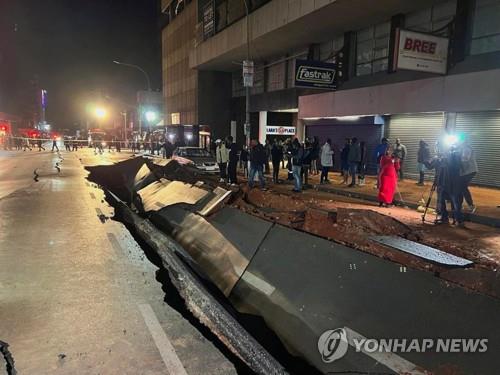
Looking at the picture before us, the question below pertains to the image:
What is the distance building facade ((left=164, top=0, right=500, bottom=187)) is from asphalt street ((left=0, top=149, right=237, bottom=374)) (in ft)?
39.2

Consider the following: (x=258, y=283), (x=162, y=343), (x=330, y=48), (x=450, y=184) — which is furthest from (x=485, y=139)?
(x=162, y=343)

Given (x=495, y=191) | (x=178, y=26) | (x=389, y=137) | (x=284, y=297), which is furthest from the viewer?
(x=178, y=26)

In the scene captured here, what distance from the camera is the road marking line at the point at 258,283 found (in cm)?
473

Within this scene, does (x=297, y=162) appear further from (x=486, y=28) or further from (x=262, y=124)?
(x=262, y=124)

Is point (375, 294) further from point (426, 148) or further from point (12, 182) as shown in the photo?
point (12, 182)

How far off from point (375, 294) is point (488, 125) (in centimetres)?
1383

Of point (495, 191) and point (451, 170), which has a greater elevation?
point (451, 170)

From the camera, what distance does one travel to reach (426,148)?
15.8 m

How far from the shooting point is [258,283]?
4.96 m

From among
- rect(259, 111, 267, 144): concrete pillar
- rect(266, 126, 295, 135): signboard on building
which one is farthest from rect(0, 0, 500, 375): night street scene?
rect(259, 111, 267, 144): concrete pillar

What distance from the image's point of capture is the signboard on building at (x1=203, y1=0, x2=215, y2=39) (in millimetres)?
33375

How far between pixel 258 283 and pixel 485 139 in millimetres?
13599

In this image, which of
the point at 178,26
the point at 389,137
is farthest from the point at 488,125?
the point at 178,26

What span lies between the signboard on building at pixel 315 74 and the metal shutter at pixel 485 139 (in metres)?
7.03
